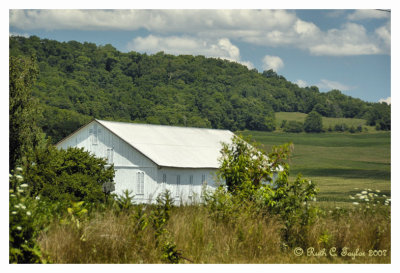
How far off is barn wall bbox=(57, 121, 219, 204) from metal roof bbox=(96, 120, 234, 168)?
28 cm

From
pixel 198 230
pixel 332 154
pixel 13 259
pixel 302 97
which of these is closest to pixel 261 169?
pixel 198 230

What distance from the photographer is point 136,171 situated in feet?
71.1

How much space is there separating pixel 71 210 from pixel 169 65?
46.9 feet

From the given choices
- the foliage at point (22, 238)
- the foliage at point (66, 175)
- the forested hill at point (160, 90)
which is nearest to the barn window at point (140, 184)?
the forested hill at point (160, 90)

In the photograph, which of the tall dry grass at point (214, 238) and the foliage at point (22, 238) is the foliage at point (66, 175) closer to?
the tall dry grass at point (214, 238)

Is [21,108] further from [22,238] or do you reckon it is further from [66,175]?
[22,238]

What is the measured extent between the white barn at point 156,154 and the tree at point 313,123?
7.26 metres

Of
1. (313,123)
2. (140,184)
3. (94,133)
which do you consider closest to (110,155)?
(94,133)

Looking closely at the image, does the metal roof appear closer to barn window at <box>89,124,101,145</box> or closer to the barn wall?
the barn wall

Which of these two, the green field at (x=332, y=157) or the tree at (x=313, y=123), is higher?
the tree at (x=313, y=123)

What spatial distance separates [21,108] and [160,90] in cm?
571

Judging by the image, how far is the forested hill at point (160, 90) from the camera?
67.2 feet

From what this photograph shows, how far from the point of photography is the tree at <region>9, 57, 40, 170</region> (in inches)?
764
